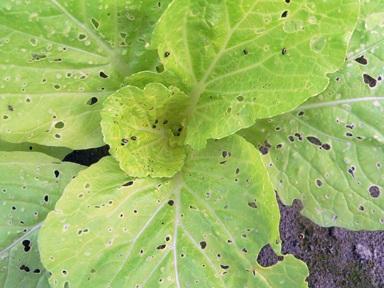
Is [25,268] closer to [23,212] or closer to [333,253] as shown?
[23,212]

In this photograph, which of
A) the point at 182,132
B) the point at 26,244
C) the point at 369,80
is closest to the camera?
the point at 369,80

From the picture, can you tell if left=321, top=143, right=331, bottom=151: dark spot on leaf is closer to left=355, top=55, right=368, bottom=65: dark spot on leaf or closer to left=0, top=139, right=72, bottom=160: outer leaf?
left=355, top=55, right=368, bottom=65: dark spot on leaf

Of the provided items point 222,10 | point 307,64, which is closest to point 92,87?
point 222,10

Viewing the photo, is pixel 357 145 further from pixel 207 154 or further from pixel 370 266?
pixel 370 266

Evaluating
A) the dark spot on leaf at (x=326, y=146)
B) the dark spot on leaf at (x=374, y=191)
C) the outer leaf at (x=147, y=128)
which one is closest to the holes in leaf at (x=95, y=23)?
the outer leaf at (x=147, y=128)

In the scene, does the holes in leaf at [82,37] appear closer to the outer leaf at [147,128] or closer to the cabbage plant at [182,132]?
the cabbage plant at [182,132]

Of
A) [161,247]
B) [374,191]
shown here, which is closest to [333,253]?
[374,191]
